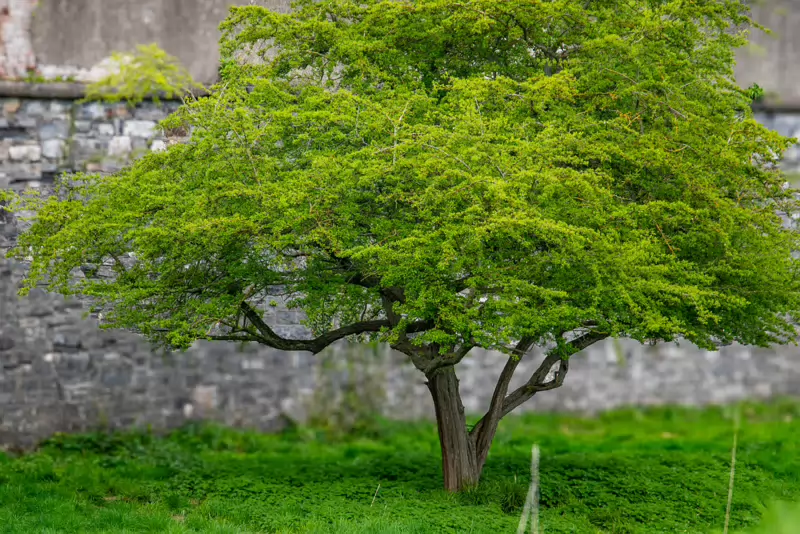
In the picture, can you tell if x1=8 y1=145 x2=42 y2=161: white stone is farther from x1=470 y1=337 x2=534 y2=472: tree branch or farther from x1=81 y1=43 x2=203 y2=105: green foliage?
x1=470 y1=337 x2=534 y2=472: tree branch

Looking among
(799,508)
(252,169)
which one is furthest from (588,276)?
(799,508)

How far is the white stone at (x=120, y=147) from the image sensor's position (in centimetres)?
1255

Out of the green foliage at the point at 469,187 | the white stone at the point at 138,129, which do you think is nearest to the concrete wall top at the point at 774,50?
the green foliage at the point at 469,187

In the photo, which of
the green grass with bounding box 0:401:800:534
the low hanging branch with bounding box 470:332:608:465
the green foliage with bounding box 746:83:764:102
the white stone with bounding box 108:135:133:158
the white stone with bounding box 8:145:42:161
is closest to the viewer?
the green grass with bounding box 0:401:800:534

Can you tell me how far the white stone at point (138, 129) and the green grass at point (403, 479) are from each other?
159 inches

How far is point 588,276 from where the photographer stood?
760 cm

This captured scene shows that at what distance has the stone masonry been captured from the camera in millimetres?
12375

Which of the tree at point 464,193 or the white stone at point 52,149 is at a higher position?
the white stone at point 52,149

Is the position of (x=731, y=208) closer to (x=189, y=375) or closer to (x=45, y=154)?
(x=189, y=375)

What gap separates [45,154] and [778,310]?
9237 mm

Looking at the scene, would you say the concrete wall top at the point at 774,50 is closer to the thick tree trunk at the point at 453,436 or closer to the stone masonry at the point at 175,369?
the stone masonry at the point at 175,369

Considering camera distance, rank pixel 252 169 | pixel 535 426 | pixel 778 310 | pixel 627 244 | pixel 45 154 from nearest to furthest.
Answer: pixel 627 244 → pixel 252 169 → pixel 778 310 → pixel 45 154 → pixel 535 426

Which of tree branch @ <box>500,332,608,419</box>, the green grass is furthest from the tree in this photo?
the green grass

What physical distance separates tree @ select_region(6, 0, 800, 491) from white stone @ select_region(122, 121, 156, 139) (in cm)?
331
